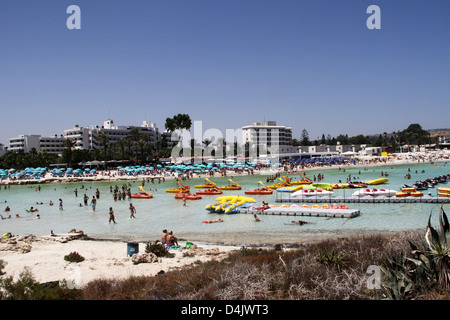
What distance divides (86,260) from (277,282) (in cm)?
967

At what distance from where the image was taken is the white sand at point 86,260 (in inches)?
487

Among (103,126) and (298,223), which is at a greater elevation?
(103,126)

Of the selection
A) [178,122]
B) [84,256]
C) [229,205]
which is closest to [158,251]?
[84,256]

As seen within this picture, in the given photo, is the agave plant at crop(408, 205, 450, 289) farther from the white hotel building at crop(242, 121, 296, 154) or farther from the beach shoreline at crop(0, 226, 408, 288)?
the white hotel building at crop(242, 121, 296, 154)

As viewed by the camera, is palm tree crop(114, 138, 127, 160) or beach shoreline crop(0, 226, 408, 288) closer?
beach shoreline crop(0, 226, 408, 288)

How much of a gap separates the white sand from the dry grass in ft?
8.32

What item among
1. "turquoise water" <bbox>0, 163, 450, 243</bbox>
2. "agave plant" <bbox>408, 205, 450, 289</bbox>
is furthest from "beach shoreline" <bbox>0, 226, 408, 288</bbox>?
"agave plant" <bbox>408, 205, 450, 289</bbox>

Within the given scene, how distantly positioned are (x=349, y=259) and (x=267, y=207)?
17362 millimetres

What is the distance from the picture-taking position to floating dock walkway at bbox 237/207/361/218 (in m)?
23.7

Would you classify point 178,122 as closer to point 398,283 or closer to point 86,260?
point 86,260

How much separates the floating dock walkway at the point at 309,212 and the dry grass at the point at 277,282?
13.6m
